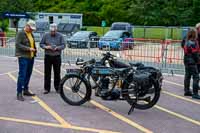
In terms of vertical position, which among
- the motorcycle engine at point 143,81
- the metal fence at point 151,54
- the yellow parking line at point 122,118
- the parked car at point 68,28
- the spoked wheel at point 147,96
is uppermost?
the parked car at point 68,28

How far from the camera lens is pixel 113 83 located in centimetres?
898

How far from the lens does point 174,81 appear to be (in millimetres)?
13391

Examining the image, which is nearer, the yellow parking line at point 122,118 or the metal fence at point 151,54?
the yellow parking line at point 122,118

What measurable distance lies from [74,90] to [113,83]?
82 centimetres

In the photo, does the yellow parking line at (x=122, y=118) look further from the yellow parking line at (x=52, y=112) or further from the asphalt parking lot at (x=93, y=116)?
the yellow parking line at (x=52, y=112)

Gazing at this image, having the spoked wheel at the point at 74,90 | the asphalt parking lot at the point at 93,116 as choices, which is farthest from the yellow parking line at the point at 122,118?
the spoked wheel at the point at 74,90

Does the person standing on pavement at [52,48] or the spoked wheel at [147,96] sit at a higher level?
the person standing on pavement at [52,48]

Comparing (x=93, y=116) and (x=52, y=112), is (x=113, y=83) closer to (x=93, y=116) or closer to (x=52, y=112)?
(x=93, y=116)

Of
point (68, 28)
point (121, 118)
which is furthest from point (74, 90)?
point (68, 28)

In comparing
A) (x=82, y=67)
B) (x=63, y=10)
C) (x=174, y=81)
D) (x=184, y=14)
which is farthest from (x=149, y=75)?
(x=63, y=10)

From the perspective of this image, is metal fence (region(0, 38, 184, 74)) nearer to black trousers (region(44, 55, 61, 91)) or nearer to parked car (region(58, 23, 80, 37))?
black trousers (region(44, 55, 61, 91))

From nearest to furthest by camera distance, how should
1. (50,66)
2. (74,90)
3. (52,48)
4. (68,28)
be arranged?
(74,90)
(52,48)
(50,66)
(68,28)

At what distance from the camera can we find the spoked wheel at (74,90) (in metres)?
9.14

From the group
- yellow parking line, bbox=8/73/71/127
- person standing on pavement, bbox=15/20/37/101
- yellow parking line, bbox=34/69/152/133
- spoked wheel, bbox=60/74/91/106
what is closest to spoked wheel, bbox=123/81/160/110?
yellow parking line, bbox=34/69/152/133
